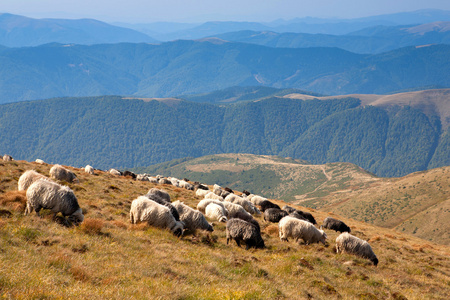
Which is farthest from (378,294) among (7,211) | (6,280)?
(7,211)

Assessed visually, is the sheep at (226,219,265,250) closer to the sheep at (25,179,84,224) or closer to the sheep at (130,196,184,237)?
the sheep at (130,196,184,237)

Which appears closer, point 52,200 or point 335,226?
point 52,200

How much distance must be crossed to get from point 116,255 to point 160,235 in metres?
4.47

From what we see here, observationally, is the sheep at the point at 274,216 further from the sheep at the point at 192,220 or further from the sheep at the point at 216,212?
the sheep at the point at 192,220

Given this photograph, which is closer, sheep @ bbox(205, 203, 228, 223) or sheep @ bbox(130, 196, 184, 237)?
sheep @ bbox(130, 196, 184, 237)

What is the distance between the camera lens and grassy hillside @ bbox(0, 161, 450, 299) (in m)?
9.07

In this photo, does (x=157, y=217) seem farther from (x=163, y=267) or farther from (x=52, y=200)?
(x=163, y=267)

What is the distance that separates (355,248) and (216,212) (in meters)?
9.95

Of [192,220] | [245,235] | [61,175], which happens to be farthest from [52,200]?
[61,175]

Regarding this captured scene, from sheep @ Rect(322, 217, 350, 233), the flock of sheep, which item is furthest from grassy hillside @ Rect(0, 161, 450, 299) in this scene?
sheep @ Rect(322, 217, 350, 233)

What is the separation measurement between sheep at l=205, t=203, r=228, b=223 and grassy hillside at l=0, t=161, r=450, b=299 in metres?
2.32

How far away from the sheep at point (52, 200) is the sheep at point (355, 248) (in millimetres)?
16083

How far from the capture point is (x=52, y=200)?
15.8 m

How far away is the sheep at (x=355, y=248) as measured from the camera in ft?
70.5
